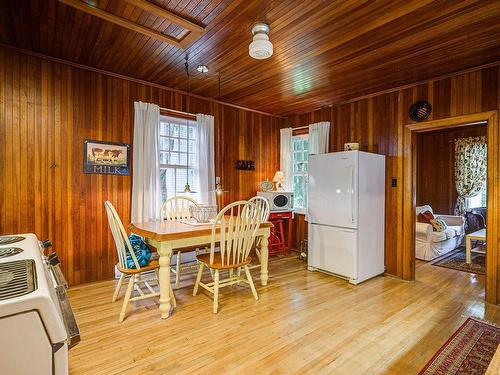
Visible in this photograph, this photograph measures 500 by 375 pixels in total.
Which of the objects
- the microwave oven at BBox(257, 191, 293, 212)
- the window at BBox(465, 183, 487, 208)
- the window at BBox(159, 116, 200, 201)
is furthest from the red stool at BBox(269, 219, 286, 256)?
the window at BBox(465, 183, 487, 208)

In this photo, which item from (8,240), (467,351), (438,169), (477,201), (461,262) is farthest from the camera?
(438,169)

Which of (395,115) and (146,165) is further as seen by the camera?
(395,115)

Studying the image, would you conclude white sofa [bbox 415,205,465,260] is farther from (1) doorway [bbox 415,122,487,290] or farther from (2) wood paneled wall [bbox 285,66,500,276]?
(2) wood paneled wall [bbox 285,66,500,276]

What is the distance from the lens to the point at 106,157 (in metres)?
3.33

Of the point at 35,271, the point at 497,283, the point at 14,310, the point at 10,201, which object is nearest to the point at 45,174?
the point at 10,201

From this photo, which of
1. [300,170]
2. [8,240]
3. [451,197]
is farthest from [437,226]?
[8,240]

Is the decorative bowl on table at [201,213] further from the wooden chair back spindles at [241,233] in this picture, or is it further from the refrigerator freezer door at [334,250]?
the refrigerator freezer door at [334,250]

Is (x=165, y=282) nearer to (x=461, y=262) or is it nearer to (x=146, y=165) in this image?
(x=146, y=165)

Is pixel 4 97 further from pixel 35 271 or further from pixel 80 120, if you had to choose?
pixel 35 271

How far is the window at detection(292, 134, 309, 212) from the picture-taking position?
16.3 ft

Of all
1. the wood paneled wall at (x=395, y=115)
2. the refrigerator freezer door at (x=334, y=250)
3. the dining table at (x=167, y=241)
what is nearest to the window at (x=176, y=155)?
the dining table at (x=167, y=241)

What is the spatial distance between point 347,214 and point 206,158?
6.98ft

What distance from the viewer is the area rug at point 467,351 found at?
183cm

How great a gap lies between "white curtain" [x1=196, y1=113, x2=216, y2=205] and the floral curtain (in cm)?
568
